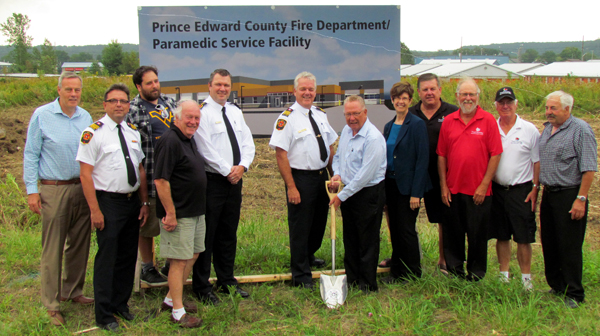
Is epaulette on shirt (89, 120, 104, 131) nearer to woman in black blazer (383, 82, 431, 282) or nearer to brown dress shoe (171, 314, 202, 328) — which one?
brown dress shoe (171, 314, 202, 328)

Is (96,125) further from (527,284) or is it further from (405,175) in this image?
(527,284)

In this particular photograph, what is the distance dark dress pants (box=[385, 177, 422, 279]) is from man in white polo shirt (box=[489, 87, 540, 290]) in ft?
2.62

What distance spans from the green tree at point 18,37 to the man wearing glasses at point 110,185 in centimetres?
7517

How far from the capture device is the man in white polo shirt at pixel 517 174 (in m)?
3.91

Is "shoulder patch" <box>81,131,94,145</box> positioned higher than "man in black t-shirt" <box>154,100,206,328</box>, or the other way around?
"shoulder patch" <box>81,131,94,145</box>

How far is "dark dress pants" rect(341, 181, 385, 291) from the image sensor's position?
13.2 ft

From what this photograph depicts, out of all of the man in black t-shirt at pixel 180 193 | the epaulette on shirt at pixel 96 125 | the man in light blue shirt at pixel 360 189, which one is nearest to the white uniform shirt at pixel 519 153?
the man in light blue shirt at pixel 360 189

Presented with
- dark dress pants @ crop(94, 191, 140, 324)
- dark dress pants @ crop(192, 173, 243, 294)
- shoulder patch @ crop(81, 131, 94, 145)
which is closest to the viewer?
shoulder patch @ crop(81, 131, 94, 145)

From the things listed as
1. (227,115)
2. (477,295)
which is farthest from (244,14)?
(477,295)

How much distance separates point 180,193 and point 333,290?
1.61m

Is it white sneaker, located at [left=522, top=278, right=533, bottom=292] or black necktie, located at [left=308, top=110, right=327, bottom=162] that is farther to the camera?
black necktie, located at [left=308, top=110, right=327, bottom=162]

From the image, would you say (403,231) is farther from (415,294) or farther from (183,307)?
(183,307)

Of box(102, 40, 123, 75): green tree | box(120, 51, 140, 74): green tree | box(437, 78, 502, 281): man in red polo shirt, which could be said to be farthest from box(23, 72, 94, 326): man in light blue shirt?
box(102, 40, 123, 75): green tree

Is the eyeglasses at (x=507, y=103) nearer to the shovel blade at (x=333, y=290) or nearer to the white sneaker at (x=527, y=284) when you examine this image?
the white sneaker at (x=527, y=284)
